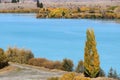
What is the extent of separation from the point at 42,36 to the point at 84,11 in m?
75.4

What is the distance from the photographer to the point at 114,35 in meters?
84.1

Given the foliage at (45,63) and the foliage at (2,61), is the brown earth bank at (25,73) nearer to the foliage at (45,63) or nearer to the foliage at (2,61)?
the foliage at (2,61)

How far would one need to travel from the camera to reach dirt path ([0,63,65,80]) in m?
33.3

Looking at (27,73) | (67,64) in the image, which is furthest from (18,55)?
(27,73)

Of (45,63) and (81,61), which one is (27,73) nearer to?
(45,63)

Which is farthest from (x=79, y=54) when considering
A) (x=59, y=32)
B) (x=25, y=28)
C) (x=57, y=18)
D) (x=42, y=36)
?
(x=57, y=18)

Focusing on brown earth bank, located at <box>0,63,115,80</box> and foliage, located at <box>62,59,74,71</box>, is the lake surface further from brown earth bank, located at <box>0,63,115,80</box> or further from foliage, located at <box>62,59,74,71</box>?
brown earth bank, located at <box>0,63,115,80</box>

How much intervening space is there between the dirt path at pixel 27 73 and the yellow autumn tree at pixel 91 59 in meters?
3.17

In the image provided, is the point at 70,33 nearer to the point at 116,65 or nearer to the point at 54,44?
the point at 54,44

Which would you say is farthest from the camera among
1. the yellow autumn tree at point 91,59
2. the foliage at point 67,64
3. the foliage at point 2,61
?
the foliage at point 67,64

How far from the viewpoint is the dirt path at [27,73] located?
33.3 meters

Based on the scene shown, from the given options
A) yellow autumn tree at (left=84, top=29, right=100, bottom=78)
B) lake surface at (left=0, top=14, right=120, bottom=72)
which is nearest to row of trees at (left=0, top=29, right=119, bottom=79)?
yellow autumn tree at (left=84, top=29, right=100, bottom=78)

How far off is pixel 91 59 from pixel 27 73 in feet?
20.7

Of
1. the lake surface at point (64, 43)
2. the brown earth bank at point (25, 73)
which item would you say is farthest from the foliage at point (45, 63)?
the lake surface at point (64, 43)
